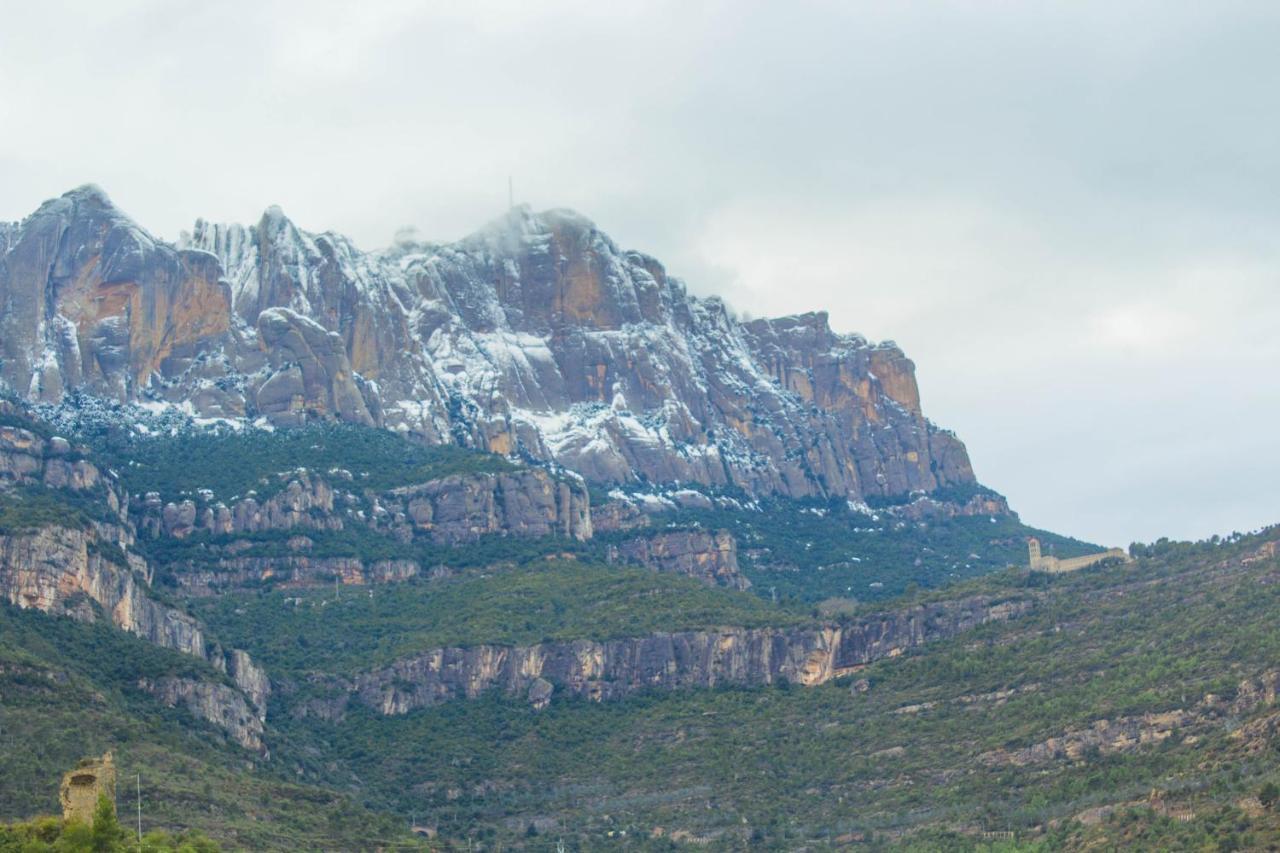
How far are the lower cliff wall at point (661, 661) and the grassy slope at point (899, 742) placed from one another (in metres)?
2.30

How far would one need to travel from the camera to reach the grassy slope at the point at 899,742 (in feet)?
487

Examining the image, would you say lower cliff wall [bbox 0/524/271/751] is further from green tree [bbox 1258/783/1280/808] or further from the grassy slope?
green tree [bbox 1258/783/1280/808]

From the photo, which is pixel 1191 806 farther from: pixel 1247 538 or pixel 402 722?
pixel 402 722

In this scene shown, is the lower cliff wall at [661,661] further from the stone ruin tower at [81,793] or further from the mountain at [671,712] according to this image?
the stone ruin tower at [81,793]

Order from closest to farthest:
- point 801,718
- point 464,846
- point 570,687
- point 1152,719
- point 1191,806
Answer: point 1191,806, point 1152,719, point 464,846, point 801,718, point 570,687

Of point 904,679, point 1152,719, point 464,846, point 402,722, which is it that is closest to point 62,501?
point 402,722

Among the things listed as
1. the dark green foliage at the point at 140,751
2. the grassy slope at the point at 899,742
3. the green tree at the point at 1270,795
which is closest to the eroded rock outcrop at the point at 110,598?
the dark green foliage at the point at 140,751

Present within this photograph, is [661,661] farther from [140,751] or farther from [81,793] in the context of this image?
[81,793]

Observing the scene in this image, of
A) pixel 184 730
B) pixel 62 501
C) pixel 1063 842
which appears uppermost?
pixel 62 501

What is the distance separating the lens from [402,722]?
615 feet

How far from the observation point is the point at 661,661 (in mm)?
194375

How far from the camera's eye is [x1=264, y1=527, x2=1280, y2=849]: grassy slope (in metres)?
148

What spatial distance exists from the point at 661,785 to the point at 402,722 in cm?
2437

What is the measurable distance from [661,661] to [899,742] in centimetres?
Result: 3025
